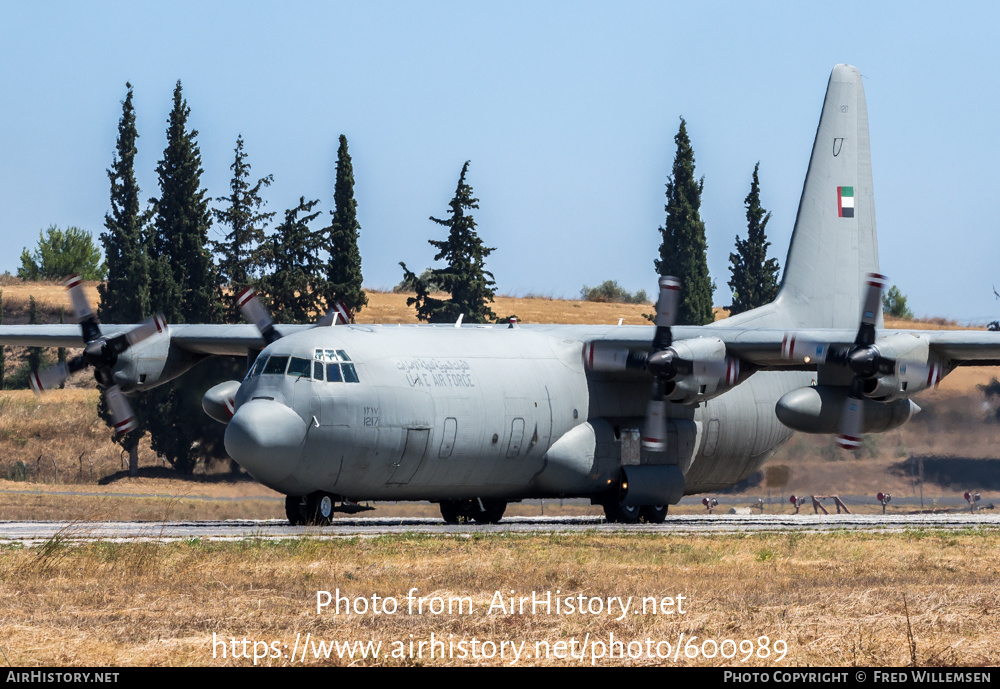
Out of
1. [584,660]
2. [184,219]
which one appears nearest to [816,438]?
[184,219]

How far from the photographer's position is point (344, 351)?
2633 cm

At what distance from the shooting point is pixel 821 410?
1107 inches

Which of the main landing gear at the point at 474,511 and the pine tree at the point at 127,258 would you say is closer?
the main landing gear at the point at 474,511

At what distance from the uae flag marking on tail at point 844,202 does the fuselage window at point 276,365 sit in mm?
17318

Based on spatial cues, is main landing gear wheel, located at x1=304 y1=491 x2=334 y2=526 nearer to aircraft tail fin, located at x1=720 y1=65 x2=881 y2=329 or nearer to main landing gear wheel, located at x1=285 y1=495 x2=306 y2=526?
main landing gear wheel, located at x1=285 y1=495 x2=306 y2=526

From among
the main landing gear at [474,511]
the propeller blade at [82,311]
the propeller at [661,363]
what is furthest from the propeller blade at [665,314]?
the propeller blade at [82,311]

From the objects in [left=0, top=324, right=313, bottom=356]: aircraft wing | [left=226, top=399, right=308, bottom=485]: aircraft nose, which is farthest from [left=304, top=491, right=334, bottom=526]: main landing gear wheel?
[left=0, top=324, right=313, bottom=356]: aircraft wing

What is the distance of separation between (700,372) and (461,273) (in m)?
36.6

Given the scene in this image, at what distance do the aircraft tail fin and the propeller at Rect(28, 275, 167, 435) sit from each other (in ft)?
53.1

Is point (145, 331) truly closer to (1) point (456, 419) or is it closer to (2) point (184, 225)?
(1) point (456, 419)

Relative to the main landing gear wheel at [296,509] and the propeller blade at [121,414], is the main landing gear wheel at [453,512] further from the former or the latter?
the propeller blade at [121,414]

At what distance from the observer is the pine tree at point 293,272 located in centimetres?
5525

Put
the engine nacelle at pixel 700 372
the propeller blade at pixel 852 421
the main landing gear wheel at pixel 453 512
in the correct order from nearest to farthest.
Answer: the engine nacelle at pixel 700 372 < the propeller blade at pixel 852 421 < the main landing gear wheel at pixel 453 512

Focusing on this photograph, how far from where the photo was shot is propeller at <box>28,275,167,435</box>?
28984 millimetres
